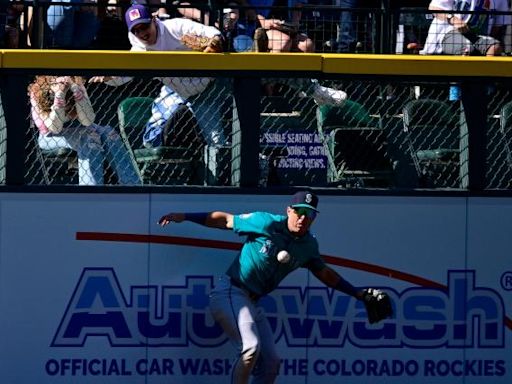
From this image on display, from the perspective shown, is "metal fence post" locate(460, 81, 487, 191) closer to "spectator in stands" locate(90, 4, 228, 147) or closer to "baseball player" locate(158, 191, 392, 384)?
"baseball player" locate(158, 191, 392, 384)

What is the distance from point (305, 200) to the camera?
270 inches

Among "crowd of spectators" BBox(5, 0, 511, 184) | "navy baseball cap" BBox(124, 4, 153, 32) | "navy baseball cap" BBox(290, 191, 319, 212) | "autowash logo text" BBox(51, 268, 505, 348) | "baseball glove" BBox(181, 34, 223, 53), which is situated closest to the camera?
"navy baseball cap" BBox(290, 191, 319, 212)

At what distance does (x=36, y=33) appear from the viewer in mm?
9188

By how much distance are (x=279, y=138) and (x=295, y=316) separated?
3.99ft

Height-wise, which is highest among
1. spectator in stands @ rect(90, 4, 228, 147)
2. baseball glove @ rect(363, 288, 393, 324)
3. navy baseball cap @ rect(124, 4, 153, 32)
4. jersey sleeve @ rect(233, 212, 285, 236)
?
navy baseball cap @ rect(124, 4, 153, 32)

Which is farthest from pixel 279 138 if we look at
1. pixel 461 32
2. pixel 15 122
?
pixel 461 32

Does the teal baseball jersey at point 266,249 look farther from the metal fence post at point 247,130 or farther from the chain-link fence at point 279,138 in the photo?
the chain-link fence at point 279,138

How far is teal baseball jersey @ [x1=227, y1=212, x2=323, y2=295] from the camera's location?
275 inches

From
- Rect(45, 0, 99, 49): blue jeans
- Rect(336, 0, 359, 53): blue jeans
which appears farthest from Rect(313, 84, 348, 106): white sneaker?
Rect(45, 0, 99, 49): blue jeans

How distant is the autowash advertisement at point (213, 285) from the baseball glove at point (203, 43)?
1002mm

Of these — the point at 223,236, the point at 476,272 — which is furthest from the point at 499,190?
the point at 223,236

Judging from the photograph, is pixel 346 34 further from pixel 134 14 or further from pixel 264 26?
pixel 134 14

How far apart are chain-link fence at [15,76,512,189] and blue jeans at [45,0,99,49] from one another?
76.3 inches

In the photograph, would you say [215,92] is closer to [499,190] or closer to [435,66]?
[435,66]
